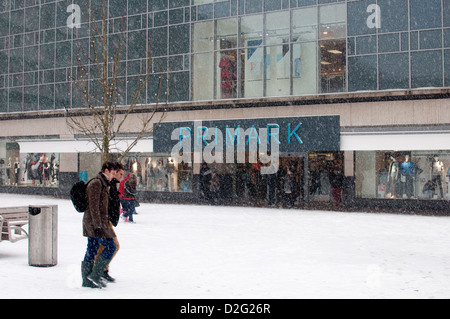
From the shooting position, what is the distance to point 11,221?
32.9 feet

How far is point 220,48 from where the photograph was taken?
26.8 metres

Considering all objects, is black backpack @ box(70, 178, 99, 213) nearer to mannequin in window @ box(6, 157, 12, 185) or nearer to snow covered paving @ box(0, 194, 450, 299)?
snow covered paving @ box(0, 194, 450, 299)

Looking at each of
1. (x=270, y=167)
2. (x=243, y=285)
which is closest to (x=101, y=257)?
(x=243, y=285)

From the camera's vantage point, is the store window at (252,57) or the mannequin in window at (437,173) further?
the store window at (252,57)

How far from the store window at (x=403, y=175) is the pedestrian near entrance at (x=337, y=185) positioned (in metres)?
0.70

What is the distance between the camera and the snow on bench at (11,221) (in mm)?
9773

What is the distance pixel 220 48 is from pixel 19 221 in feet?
59.6

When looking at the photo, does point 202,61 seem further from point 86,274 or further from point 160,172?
point 86,274

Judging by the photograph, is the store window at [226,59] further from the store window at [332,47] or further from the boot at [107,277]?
the boot at [107,277]

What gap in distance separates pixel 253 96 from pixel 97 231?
63.7 ft

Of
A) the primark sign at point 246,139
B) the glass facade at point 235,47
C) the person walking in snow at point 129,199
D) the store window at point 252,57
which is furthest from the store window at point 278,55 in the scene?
the person walking in snow at point 129,199

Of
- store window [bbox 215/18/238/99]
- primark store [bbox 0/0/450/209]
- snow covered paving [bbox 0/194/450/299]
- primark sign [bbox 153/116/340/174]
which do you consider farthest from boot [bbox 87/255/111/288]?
store window [bbox 215/18/238/99]

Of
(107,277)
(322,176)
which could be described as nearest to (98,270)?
(107,277)
